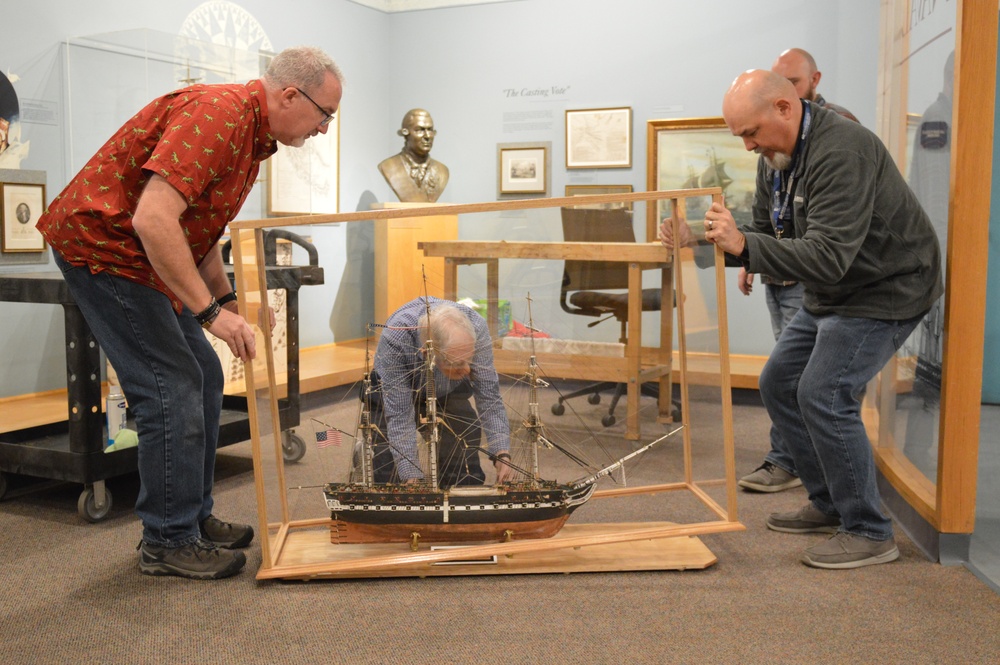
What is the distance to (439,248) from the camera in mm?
2777

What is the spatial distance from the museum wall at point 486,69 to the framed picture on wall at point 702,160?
15 cm

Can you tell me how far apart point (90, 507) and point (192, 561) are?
2.76ft

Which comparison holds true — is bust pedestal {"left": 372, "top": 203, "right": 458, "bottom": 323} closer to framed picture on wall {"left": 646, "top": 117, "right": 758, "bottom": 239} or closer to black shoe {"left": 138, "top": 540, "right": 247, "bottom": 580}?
black shoe {"left": 138, "top": 540, "right": 247, "bottom": 580}

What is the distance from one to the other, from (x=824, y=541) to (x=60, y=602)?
237 cm

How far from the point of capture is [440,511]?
2781 mm

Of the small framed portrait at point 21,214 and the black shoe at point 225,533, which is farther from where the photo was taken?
the small framed portrait at point 21,214

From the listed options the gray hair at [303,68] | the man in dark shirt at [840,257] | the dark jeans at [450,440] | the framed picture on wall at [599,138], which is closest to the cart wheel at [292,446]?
the dark jeans at [450,440]

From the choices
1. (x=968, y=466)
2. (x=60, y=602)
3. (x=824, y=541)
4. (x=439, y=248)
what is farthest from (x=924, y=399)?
(x=60, y=602)

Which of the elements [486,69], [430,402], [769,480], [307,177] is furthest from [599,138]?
[430,402]

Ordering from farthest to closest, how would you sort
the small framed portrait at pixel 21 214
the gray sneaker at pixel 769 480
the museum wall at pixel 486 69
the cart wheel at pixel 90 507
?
the museum wall at pixel 486 69
the small framed portrait at pixel 21 214
the gray sneaker at pixel 769 480
the cart wheel at pixel 90 507

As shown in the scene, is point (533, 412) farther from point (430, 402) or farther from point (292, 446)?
point (292, 446)

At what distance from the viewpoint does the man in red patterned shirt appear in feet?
7.88

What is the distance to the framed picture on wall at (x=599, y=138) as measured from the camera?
6969mm

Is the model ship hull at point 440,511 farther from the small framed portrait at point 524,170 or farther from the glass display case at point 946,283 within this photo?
the small framed portrait at point 524,170
